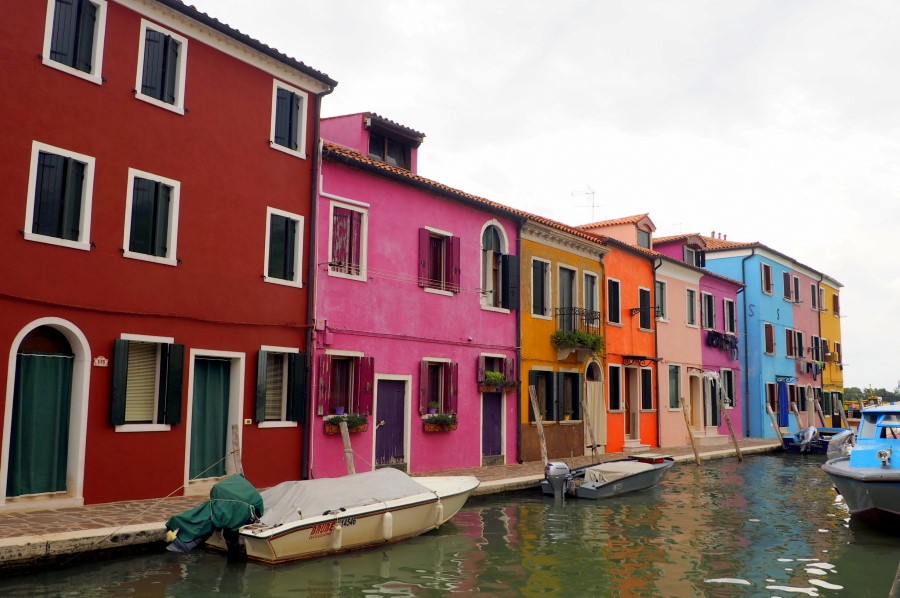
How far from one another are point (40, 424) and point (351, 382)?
583 centimetres

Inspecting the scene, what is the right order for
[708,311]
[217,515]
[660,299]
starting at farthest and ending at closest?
[708,311] < [660,299] < [217,515]

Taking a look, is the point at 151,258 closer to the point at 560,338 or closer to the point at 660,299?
the point at 560,338

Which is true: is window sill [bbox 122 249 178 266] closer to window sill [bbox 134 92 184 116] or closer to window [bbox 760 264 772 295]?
window sill [bbox 134 92 184 116]

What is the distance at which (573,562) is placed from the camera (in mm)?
10062

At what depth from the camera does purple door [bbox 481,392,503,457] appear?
18.7 m

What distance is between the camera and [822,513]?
14445mm

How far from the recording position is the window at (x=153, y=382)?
12.0 meters

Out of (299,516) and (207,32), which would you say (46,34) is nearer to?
(207,32)

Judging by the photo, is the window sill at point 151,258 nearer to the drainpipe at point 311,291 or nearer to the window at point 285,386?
the window at point 285,386

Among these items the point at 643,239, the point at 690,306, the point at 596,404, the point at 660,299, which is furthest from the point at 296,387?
the point at 690,306

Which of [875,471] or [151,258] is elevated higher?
[151,258]

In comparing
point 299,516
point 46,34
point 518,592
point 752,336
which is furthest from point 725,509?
point 752,336

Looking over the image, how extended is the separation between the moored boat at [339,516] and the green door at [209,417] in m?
2.70

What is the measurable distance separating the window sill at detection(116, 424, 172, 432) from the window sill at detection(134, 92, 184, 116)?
503 centimetres
